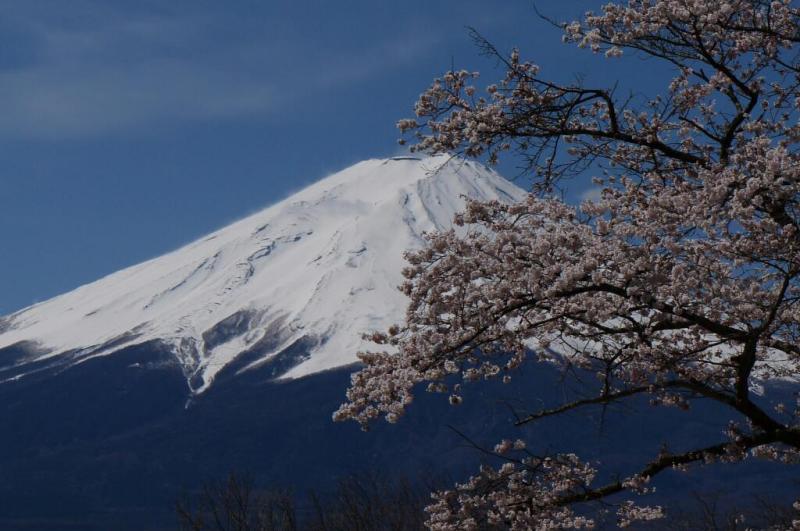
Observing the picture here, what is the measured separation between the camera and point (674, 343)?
8.48 m

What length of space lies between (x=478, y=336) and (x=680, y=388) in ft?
5.09

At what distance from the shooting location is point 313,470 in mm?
196250

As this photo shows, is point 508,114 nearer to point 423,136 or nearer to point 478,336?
point 423,136

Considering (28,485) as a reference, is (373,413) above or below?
below

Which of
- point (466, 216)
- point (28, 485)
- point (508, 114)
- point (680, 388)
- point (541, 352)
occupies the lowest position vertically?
point (680, 388)

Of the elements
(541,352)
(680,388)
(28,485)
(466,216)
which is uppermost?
(28,485)

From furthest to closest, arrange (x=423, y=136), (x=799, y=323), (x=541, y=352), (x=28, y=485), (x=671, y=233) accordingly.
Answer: (x=28, y=485)
(x=423, y=136)
(x=541, y=352)
(x=799, y=323)
(x=671, y=233)

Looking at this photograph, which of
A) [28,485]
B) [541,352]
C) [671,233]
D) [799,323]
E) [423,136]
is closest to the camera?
[671,233]

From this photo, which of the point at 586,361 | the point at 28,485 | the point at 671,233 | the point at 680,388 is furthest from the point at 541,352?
the point at 28,485

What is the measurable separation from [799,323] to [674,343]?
2.95 ft

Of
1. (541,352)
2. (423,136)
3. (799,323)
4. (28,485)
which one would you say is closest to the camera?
(799,323)

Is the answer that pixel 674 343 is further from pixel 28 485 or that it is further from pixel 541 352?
pixel 28 485

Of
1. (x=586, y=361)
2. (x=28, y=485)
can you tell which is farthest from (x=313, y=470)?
(x=586, y=361)

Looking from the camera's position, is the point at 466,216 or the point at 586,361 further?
the point at 586,361
